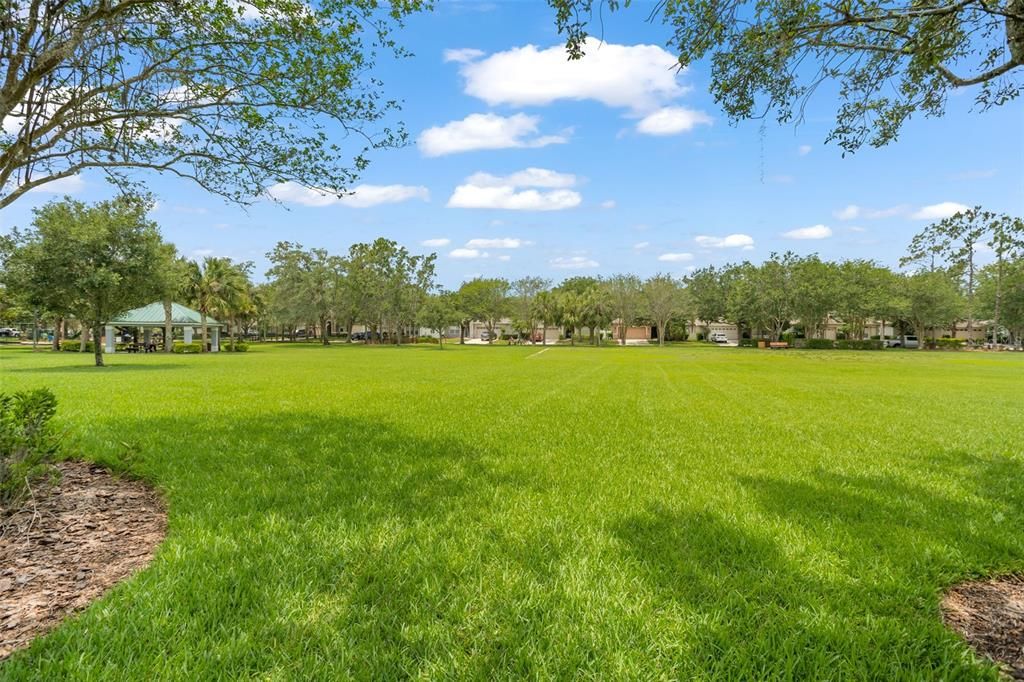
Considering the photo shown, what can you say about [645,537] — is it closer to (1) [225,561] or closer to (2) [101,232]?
(1) [225,561]

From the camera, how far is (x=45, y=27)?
4691 mm

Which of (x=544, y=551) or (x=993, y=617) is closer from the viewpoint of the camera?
(x=993, y=617)

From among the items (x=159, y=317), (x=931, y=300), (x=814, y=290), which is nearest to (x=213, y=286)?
(x=159, y=317)

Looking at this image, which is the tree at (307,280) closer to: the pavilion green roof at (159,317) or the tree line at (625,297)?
the tree line at (625,297)

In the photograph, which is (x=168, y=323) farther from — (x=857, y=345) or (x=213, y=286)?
(x=857, y=345)

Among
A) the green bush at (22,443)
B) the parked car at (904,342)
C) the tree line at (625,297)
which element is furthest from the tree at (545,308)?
the green bush at (22,443)

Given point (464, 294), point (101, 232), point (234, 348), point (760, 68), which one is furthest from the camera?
point (464, 294)

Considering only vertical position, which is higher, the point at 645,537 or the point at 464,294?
the point at 464,294

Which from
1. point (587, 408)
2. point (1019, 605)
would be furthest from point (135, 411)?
point (1019, 605)

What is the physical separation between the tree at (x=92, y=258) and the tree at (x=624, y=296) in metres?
57.1

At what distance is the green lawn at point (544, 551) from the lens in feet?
8.69

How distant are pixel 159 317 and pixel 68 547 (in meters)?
48.6

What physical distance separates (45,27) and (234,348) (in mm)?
48060

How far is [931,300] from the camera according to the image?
195 feet
